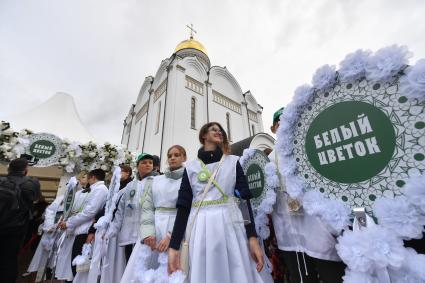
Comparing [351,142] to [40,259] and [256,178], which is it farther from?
[40,259]

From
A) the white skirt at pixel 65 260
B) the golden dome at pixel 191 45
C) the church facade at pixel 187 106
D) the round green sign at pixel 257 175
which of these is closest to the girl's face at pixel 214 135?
the round green sign at pixel 257 175

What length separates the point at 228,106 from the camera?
16.0m

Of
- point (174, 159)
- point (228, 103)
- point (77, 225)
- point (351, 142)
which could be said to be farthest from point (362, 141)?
point (228, 103)

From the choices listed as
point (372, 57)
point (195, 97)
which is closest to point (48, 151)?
point (372, 57)

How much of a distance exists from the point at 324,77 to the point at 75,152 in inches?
235

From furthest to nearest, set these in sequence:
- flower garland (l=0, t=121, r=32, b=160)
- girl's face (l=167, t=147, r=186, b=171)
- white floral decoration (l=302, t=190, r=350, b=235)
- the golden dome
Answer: the golden dome, flower garland (l=0, t=121, r=32, b=160), girl's face (l=167, t=147, r=186, b=171), white floral decoration (l=302, t=190, r=350, b=235)

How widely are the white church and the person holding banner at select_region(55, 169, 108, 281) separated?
7.64 m

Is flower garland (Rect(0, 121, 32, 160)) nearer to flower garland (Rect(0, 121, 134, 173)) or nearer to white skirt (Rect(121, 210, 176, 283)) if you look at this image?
flower garland (Rect(0, 121, 134, 173))

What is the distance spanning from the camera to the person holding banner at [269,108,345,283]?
127cm

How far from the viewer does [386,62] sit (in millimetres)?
900

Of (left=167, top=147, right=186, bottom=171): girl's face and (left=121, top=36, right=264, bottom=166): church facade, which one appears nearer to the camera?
(left=167, top=147, right=186, bottom=171): girl's face

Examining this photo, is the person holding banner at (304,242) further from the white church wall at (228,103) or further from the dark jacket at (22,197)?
the white church wall at (228,103)

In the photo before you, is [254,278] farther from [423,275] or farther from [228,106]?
[228,106]

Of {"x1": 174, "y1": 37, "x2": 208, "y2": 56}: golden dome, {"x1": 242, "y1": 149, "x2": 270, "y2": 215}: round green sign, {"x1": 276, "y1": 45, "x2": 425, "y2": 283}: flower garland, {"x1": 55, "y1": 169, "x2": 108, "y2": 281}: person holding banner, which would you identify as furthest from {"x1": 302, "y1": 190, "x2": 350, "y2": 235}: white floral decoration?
{"x1": 174, "y1": 37, "x2": 208, "y2": 56}: golden dome
